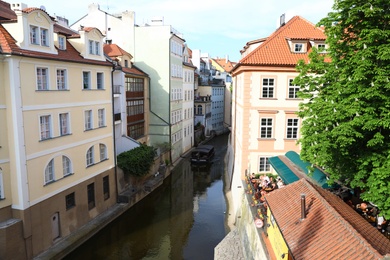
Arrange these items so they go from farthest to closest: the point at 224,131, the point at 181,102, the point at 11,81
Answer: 1. the point at 224,131
2. the point at 181,102
3. the point at 11,81

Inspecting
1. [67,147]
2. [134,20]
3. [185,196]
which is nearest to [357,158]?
[67,147]

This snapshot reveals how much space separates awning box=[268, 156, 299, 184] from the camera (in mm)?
17969

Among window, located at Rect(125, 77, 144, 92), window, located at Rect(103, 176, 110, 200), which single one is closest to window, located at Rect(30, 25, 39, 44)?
window, located at Rect(103, 176, 110, 200)

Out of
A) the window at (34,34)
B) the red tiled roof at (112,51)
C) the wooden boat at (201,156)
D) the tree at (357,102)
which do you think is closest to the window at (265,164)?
the tree at (357,102)

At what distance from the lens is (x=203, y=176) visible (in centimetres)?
3766

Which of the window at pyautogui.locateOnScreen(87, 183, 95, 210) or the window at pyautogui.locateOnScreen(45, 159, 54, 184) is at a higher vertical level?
the window at pyautogui.locateOnScreen(45, 159, 54, 184)

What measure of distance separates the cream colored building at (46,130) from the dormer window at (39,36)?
0.15 feet

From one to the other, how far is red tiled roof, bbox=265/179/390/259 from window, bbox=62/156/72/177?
1234cm

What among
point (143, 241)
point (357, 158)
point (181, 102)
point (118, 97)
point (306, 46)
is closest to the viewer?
point (357, 158)

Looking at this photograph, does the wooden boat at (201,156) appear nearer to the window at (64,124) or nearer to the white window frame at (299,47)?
the white window frame at (299,47)

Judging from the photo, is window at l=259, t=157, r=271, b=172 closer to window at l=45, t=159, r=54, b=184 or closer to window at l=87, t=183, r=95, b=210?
window at l=87, t=183, r=95, b=210

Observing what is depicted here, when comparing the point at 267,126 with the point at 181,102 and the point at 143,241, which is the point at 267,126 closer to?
the point at 143,241

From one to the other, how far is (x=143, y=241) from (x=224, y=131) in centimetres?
5125

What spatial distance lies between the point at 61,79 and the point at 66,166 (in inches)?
201
